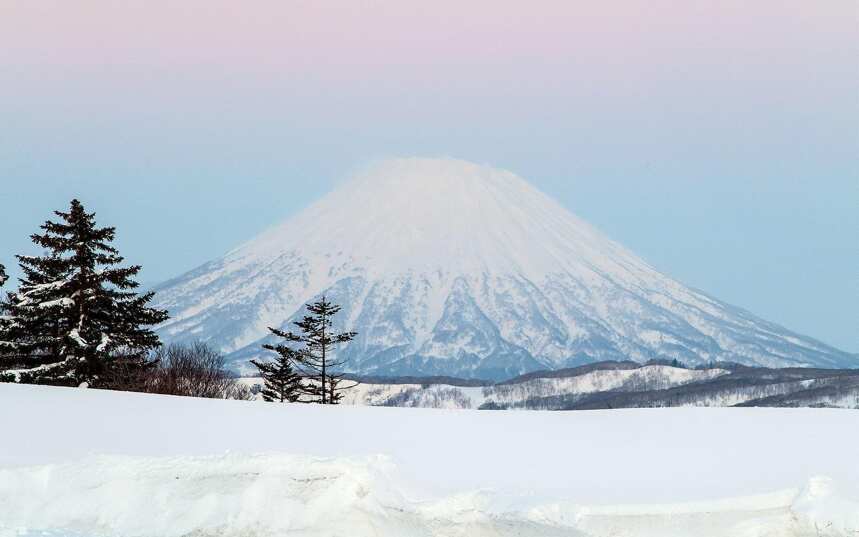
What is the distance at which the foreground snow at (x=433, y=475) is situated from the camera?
1360 cm

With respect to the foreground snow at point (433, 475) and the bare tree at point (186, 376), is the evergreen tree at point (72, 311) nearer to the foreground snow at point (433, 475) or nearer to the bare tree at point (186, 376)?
the bare tree at point (186, 376)

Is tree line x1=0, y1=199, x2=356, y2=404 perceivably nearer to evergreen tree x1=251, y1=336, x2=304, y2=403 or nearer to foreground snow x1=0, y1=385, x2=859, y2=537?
foreground snow x1=0, y1=385, x2=859, y2=537

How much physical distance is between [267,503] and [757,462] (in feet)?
24.5

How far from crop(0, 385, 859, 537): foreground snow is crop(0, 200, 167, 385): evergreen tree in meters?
15.0

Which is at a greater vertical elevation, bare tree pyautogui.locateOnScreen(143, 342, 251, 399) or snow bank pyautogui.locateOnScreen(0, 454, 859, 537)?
bare tree pyautogui.locateOnScreen(143, 342, 251, 399)

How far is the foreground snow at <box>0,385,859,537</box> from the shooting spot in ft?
44.6

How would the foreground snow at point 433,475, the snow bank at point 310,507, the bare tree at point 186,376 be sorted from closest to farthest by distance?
the snow bank at point 310,507 → the foreground snow at point 433,475 → the bare tree at point 186,376

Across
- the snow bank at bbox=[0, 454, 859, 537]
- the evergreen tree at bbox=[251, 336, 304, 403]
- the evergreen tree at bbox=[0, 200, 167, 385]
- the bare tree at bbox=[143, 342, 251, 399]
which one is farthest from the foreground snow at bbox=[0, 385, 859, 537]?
the evergreen tree at bbox=[251, 336, 304, 403]

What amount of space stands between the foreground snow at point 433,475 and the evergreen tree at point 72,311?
15.0 metres

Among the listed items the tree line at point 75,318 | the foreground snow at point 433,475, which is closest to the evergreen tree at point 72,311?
the tree line at point 75,318

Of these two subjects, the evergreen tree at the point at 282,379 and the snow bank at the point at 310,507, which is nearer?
the snow bank at the point at 310,507

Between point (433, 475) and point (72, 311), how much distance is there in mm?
21725

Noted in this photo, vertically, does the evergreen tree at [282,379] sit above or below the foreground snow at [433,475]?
above

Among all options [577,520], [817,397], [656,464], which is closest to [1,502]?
[577,520]
